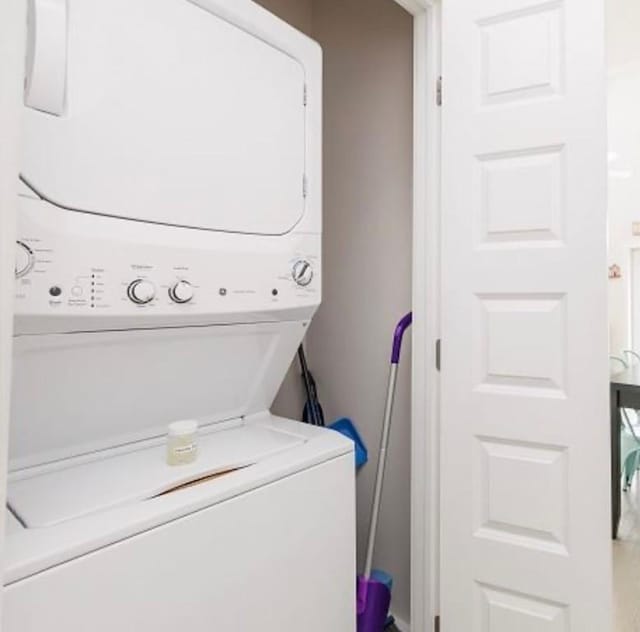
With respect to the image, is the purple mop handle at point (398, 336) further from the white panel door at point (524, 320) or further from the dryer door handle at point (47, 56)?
the dryer door handle at point (47, 56)

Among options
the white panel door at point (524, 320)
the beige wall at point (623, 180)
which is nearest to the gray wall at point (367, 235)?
the white panel door at point (524, 320)

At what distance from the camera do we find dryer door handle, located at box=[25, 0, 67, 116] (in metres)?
0.87

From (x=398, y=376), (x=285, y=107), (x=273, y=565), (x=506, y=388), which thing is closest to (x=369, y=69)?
(x=285, y=107)

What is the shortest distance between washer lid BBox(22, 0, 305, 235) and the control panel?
0.19 ft

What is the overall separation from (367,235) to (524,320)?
0.89 metres

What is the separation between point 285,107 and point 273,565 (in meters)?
1.27

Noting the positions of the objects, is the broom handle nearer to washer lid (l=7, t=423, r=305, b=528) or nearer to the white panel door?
the white panel door

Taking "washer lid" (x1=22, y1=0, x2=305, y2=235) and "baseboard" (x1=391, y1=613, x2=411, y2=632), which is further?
"baseboard" (x1=391, y1=613, x2=411, y2=632)

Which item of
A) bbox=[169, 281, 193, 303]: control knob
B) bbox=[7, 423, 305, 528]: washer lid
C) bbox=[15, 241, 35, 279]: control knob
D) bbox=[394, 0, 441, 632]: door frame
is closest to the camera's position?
bbox=[15, 241, 35, 279]: control knob

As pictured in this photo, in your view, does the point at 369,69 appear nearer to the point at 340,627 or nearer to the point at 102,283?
the point at 102,283

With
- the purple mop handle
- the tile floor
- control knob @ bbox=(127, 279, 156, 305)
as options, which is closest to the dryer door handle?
control knob @ bbox=(127, 279, 156, 305)

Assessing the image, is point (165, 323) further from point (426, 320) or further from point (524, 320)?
point (524, 320)

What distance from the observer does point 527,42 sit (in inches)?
59.7

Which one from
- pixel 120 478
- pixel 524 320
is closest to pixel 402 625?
pixel 524 320
